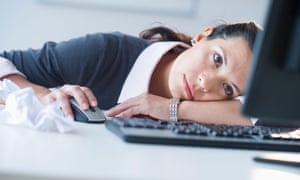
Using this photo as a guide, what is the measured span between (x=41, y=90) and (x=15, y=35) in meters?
0.92

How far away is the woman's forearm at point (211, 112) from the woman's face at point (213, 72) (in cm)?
3

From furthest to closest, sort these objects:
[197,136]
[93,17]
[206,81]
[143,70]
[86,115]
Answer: [93,17] < [143,70] < [206,81] < [86,115] < [197,136]

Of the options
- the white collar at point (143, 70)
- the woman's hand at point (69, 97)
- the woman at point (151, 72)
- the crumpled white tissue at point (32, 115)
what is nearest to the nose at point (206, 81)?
the woman at point (151, 72)

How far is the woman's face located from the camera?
102cm

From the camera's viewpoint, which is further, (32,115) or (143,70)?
(143,70)

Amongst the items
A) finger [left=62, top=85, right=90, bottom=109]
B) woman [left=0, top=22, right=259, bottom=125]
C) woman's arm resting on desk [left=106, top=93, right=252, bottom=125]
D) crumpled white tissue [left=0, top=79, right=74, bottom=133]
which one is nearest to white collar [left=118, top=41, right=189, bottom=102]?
woman [left=0, top=22, right=259, bottom=125]

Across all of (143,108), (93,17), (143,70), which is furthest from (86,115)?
(93,17)

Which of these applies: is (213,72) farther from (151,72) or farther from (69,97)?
(69,97)

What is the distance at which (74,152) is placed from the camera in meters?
0.44

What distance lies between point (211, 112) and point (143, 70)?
0.68ft

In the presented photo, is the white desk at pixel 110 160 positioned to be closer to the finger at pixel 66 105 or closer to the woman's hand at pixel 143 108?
the finger at pixel 66 105

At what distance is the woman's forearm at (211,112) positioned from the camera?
→ 3.26ft

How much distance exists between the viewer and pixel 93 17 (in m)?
1.75

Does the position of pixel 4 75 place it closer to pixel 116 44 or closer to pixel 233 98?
pixel 116 44
